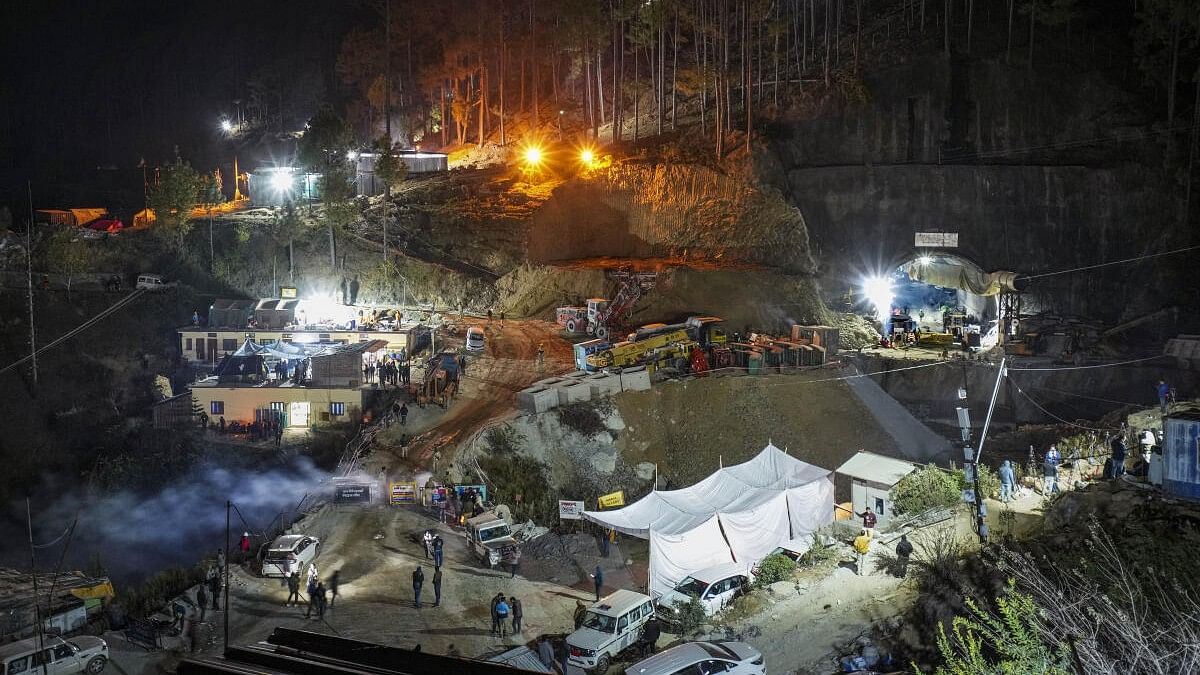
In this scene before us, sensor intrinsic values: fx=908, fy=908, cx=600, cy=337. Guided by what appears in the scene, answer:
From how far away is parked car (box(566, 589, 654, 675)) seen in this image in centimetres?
1881

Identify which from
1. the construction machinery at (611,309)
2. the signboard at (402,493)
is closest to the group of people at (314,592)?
the signboard at (402,493)

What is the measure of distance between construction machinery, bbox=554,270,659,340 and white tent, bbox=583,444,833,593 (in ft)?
48.9

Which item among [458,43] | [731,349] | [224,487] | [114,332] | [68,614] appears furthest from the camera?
[458,43]

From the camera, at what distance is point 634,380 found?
3472 centimetres

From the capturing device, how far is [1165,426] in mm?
18109

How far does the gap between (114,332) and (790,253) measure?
119ft

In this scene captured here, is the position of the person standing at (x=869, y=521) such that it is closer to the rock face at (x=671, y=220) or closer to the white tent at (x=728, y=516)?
the white tent at (x=728, y=516)

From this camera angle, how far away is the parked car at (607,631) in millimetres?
18812

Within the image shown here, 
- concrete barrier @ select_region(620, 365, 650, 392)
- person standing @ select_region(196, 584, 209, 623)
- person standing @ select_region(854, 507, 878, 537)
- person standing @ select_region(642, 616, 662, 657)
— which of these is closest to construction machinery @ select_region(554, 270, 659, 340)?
concrete barrier @ select_region(620, 365, 650, 392)

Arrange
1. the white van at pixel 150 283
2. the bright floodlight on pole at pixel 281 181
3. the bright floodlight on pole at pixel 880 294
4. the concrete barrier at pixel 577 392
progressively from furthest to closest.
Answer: the bright floodlight on pole at pixel 281 181, the white van at pixel 150 283, the bright floodlight on pole at pixel 880 294, the concrete barrier at pixel 577 392

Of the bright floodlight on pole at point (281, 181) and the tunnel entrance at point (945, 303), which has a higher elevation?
the bright floodlight on pole at point (281, 181)

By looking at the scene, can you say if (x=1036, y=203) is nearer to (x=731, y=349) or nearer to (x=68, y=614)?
(x=731, y=349)

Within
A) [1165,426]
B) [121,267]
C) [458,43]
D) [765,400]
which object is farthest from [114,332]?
[1165,426]

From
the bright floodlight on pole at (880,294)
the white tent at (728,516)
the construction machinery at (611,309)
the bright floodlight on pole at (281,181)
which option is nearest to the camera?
the white tent at (728,516)
